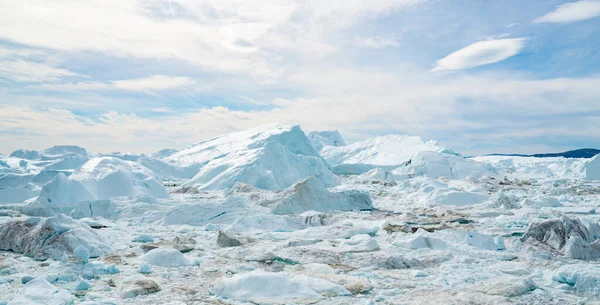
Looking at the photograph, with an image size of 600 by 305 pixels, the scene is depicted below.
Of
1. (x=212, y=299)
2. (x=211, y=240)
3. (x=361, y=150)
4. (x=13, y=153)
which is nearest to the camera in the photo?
(x=212, y=299)

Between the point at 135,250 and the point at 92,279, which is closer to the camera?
the point at 92,279

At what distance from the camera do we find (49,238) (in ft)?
17.3

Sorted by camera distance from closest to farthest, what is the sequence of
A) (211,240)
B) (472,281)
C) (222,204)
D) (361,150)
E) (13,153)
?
(472,281) → (211,240) → (222,204) → (13,153) → (361,150)

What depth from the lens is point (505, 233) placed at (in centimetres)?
699

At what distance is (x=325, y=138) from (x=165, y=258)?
155 ft

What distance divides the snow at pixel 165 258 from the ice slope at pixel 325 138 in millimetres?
44496

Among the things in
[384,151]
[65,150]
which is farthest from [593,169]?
[65,150]

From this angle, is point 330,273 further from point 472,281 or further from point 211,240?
point 211,240

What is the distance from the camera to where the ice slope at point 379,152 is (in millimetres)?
35094

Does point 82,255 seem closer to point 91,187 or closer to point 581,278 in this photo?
point 581,278

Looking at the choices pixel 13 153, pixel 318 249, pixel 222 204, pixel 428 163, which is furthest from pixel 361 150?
pixel 318 249

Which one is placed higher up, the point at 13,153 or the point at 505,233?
the point at 13,153

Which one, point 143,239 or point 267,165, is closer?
point 143,239

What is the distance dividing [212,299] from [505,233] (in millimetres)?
5338
